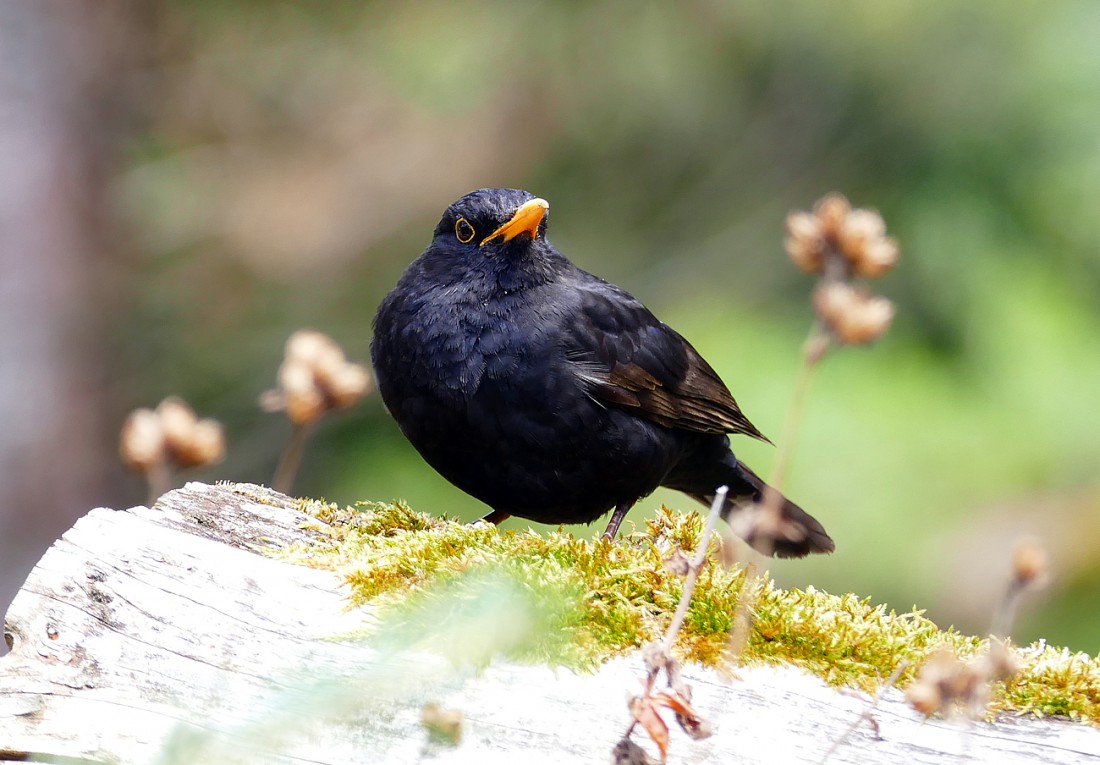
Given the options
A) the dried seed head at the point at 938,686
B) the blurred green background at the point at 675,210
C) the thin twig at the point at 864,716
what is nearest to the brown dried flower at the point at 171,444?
the thin twig at the point at 864,716

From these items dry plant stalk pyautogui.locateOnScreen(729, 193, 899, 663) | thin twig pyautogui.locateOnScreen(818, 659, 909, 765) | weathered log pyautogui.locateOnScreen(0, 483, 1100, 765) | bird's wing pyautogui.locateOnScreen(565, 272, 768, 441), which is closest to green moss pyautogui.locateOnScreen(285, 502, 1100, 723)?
weathered log pyautogui.locateOnScreen(0, 483, 1100, 765)

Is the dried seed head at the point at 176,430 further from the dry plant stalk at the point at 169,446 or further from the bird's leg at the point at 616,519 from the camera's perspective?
the bird's leg at the point at 616,519

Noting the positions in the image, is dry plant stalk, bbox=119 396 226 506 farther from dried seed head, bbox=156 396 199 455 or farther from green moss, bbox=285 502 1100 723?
green moss, bbox=285 502 1100 723

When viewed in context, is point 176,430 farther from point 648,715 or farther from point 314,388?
point 648,715

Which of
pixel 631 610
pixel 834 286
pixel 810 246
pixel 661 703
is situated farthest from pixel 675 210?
pixel 661 703

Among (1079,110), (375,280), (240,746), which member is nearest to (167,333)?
(375,280)
